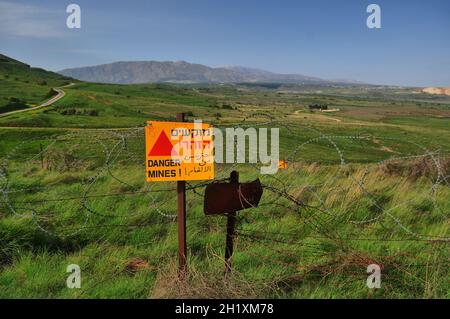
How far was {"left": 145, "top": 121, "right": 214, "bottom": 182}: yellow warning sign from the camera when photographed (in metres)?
4.43

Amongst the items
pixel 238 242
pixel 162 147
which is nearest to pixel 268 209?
pixel 238 242

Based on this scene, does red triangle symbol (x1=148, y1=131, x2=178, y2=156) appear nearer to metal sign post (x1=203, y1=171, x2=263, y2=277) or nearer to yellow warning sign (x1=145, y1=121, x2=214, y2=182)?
yellow warning sign (x1=145, y1=121, x2=214, y2=182)

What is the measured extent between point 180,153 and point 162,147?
201 mm

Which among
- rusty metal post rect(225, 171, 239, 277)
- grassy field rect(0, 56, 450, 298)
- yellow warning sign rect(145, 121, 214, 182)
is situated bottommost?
grassy field rect(0, 56, 450, 298)

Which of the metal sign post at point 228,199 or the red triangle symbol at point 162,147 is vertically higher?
the red triangle symbol at point 162,147

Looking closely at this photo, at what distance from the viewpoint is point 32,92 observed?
3757 inches

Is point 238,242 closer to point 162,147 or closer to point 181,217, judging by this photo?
point 181,217

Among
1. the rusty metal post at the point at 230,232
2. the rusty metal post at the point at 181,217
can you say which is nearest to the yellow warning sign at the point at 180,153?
the rusty metal post at the point at 181,217

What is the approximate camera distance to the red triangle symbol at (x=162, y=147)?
14.5 feet

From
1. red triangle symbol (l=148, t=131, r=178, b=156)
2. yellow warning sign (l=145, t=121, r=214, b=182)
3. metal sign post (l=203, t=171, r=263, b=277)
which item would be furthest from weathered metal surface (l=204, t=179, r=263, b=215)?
red triangle symbol (l=148, t=131, r=178, b=156)

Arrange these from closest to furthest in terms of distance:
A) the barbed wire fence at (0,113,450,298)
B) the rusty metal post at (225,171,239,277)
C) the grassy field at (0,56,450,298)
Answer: the grassy field at (0,56,450,298) < the rusty metal post at (225,171,239,277) < the barbed wire fence at (0,113,450,298)

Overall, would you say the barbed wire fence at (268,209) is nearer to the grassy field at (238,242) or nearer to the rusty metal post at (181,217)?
the grassy field at (238,242)

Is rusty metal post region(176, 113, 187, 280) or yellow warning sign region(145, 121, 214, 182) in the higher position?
yellow warning sign region(145, 121, 214, 182)
